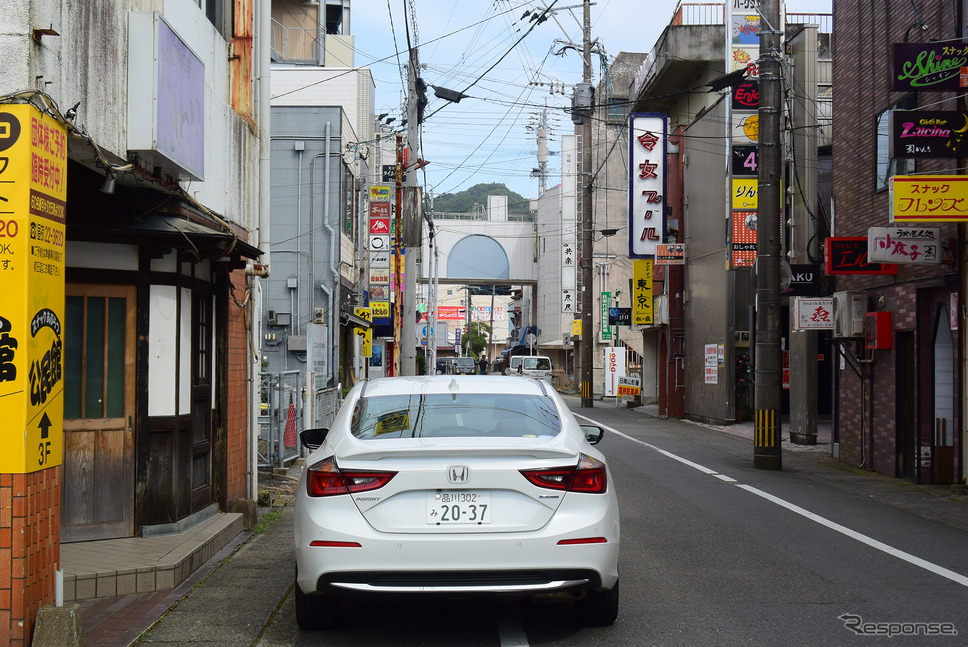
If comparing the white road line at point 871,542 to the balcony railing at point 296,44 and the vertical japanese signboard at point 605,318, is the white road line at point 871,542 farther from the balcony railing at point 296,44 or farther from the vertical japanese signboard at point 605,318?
the vertical japanese signboard at point 605,318

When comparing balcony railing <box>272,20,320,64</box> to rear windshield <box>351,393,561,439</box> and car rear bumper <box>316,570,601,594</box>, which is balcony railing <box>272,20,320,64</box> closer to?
rear windshield <box>351,393,561,439</box>

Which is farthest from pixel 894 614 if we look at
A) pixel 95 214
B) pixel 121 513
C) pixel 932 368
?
pixel 932 368

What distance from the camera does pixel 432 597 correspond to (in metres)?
5.47

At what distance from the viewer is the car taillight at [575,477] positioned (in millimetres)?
5578

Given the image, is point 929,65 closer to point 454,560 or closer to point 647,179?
point 454,560

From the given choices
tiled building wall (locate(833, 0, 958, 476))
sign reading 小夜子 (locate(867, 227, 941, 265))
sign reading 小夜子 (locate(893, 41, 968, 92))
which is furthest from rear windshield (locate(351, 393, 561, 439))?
tiled building wall (locate(833, 0, 958, 476))

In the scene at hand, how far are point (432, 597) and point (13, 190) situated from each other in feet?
10.6

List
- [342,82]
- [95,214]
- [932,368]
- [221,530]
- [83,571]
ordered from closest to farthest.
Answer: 1. [83,571]
2. [95,214]
3. [221,530]
4. [932,368]
5. [342,82]

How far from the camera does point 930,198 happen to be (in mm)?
12133

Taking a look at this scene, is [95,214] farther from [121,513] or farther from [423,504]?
[423,504]

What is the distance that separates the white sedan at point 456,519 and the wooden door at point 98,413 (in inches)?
132

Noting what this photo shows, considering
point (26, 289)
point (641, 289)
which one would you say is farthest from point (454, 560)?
point (641, 289)

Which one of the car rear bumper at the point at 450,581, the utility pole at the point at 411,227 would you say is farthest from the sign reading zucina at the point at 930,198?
the utility pole at the point at 411,227

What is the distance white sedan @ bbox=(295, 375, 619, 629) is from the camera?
543cm
